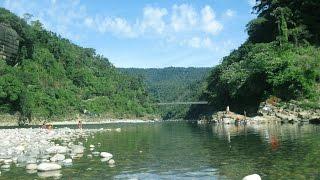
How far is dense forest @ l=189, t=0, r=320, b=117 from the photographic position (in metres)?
75.1

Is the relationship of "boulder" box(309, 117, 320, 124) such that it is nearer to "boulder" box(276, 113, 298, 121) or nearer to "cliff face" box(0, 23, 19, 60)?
"boulder" box(276, 113, 298, 121)

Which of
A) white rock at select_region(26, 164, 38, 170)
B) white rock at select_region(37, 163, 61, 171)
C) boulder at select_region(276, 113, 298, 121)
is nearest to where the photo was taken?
white rock at select_region(37, 163, 61, 171)

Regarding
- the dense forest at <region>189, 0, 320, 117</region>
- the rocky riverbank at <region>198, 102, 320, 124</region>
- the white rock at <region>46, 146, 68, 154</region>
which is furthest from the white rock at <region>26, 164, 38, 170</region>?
the dense forest at <region>189, 0, 320, 117</region>

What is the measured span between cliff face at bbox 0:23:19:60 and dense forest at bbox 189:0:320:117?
82.6 m

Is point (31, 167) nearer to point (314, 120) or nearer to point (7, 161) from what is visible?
point (7, 161)

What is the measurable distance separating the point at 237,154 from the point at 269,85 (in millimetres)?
56407

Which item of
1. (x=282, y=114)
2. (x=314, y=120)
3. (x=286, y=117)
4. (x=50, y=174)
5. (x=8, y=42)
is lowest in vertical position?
(x=50, y=174)

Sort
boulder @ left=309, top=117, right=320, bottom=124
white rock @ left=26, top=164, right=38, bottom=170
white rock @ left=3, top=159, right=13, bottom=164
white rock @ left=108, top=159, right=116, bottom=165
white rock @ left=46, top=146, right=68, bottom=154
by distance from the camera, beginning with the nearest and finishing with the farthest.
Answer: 1. white rock @ left=26, top=164, right=38, bottom=170
2. white rock @ left=108, top=159, right=116, bottom=165
3. white rock @ left=3, top=159, right=13, bottom=164
4. white rock @ left=46, top=146, right=68, bottom=154
5. boulder @ left=309, top=117, right=320, bottom=124

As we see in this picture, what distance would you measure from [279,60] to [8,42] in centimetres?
11210

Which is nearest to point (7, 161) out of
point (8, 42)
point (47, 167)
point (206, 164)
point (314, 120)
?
point (47, 167)

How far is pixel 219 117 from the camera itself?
291 feet

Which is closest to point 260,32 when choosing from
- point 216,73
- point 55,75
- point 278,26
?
point 278,26

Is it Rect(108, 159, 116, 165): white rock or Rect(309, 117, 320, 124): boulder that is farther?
Rect(309, 117, 320, 124): boulder

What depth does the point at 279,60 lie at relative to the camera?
257ft
